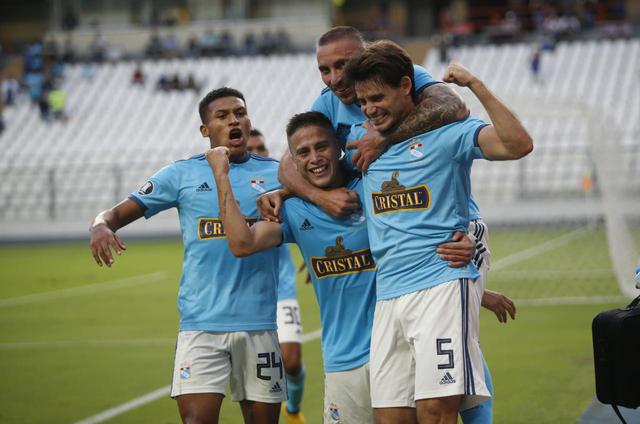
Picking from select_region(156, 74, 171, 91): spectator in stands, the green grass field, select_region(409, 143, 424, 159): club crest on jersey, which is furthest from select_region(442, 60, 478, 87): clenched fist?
select_region(156, 74, 171, 91): spectator in stands

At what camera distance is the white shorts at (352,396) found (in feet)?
16.2

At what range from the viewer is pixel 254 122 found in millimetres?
36719

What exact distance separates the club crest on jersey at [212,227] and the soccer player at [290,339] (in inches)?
69.4

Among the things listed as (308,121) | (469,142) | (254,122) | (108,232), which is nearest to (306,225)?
(308,121)

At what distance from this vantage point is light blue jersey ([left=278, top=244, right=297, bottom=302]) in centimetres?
796

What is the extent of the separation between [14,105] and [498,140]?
130 feet

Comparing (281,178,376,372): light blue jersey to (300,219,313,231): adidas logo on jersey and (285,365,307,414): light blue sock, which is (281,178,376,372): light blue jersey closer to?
(300,219,313,231): adidas logo on jersey

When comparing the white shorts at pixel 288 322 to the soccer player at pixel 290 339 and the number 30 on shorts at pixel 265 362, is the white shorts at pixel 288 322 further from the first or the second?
the number 30 on shorts at pixel 265 362

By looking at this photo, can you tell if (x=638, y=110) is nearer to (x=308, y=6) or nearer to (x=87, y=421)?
(x=308, y=6)

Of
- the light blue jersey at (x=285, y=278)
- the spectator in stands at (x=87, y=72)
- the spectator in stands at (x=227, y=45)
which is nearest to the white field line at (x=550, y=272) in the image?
the light blue jersey at (x=285, y=278)

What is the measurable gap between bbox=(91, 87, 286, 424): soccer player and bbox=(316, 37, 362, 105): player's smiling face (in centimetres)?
69

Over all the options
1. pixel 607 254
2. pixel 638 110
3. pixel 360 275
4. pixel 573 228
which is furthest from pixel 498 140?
pixel 638 110

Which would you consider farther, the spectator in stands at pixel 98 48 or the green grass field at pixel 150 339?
the spectator in stands at pixel 98 48

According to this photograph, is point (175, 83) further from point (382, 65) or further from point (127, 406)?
point (382, 65)
